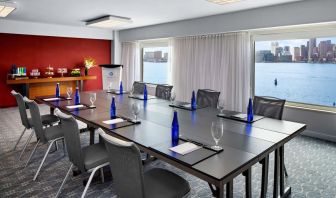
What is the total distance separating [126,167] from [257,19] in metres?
4.27

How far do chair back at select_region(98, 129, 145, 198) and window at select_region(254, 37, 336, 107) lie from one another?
14.0ft

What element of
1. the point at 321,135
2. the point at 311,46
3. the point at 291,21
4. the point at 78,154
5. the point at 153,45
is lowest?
the point at 321,135

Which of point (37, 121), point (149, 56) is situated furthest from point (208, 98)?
point (149, 56)

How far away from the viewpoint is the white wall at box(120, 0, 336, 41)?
4004 millimetres

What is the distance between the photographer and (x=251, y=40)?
5.20 meters

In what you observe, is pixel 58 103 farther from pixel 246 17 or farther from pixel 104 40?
pixel 104 40

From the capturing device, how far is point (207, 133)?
2184 mm

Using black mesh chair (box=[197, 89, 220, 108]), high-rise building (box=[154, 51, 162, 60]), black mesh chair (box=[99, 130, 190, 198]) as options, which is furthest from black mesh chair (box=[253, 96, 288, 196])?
high-rise building (box=[154, 51, 162, 60])

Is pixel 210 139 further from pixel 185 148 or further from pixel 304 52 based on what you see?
pixel 304 52

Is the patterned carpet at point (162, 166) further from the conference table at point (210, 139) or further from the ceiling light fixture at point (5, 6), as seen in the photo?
the ceiling light fixture at point (5, 6)

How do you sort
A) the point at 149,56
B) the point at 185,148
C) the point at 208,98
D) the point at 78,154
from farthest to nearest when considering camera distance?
the point at 149,56, the point at 208,98, the point at 78,154, the point at 185,148

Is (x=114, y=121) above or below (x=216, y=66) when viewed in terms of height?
below

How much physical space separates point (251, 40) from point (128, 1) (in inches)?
104

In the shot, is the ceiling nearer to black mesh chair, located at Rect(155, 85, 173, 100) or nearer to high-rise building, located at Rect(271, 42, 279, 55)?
high-rise building, located at Rect(271, 42, 279, 55)
